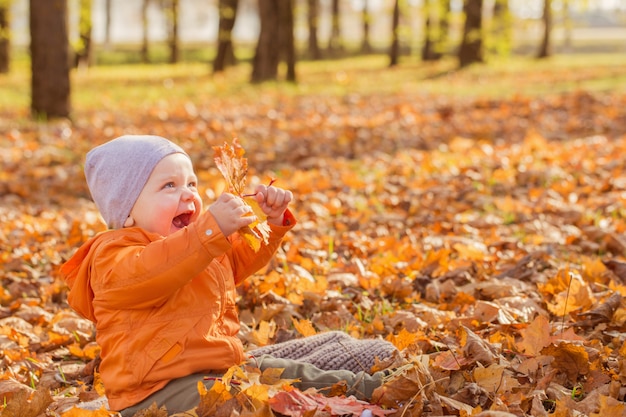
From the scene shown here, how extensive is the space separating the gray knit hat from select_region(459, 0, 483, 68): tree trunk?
2057cm

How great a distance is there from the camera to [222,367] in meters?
2.70

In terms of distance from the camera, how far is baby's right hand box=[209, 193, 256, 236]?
2.44 meters

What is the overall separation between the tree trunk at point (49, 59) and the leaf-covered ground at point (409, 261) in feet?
1.78

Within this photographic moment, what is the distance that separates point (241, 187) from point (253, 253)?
401 millimetres

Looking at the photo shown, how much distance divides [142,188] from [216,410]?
81cm

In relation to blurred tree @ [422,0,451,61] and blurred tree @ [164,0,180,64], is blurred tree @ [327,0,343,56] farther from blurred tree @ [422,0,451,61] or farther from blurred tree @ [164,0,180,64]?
blurred tree @ [164,0,180,64]

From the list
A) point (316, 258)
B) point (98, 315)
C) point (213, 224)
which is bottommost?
point (316, 258)

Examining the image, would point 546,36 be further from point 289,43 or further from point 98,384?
point 98,384

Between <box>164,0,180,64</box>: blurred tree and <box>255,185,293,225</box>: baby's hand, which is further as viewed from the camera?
<box>164,0,180,64</box>: blurred tree

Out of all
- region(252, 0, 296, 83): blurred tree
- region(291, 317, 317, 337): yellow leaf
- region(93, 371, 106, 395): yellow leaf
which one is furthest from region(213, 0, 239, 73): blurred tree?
region(93, 371, 106, 395): yellow leaf

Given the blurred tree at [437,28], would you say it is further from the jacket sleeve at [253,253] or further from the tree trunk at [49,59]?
the jacket sleeve at [253,253]

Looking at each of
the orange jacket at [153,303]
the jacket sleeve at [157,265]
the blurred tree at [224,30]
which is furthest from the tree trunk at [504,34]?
the jacket sleeve at [157,265]

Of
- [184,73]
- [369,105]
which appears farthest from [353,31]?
[369,105]

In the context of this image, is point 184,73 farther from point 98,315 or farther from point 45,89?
point 98,315
